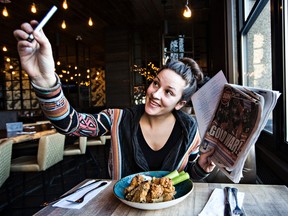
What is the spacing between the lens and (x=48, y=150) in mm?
2537

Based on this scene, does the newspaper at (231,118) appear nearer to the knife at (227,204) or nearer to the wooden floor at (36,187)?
the knife at (227,204)

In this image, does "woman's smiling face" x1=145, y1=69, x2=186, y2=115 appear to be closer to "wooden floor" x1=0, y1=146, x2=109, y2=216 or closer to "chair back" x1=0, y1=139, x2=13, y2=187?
"chair back" x1=0, y1=139, x2=13, y2=187

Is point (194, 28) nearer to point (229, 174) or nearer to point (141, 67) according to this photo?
point (141, 67)

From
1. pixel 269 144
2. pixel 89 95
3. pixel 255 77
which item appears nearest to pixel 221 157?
pixel 269 144

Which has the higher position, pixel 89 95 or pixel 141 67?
pixel 141 67

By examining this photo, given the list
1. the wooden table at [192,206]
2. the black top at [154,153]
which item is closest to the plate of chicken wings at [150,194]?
the wooden table at [192,206]

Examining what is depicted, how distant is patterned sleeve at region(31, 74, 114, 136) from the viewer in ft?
2.77

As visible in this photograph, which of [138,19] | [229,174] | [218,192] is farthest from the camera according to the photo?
[138,19]

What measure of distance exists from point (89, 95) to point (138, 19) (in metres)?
3.59

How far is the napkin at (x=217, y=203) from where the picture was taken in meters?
0.80

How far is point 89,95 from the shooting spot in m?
8.86

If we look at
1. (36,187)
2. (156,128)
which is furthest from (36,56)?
(36,187)

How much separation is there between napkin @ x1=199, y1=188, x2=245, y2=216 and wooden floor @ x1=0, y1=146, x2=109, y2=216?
2.12 metres

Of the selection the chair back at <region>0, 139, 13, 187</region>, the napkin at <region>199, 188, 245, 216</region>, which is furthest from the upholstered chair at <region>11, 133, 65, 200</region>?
the napkin at <region>199, 188, 245, 216</region>
